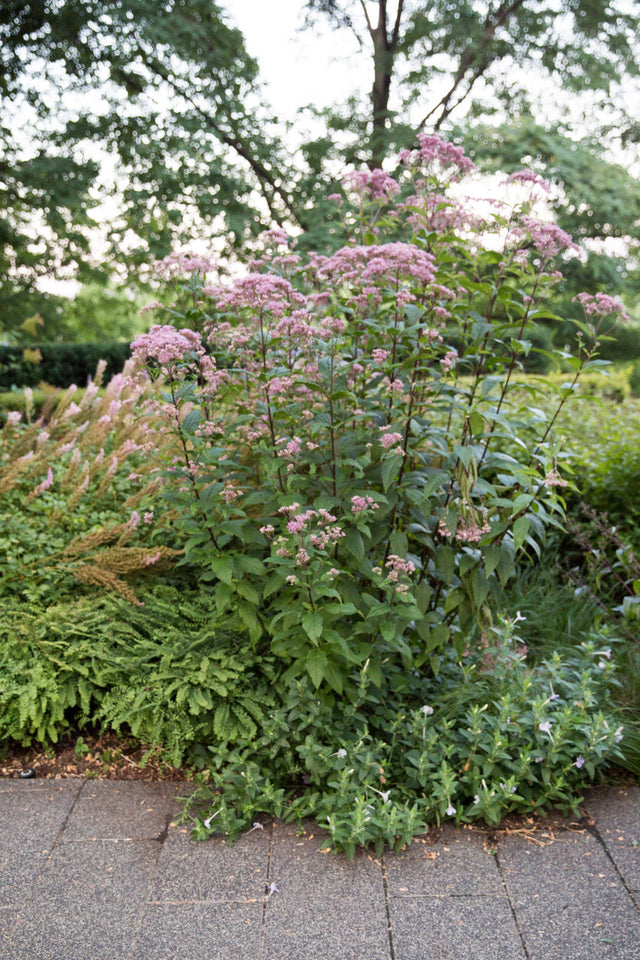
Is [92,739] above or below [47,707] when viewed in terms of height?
below

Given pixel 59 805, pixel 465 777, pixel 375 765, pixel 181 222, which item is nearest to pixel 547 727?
pixel 465 777

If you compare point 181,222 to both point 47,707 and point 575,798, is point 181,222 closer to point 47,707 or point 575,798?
point 47,707

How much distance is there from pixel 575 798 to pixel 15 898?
6.16 feet

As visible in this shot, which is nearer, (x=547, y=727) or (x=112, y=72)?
(x=547, y=727)

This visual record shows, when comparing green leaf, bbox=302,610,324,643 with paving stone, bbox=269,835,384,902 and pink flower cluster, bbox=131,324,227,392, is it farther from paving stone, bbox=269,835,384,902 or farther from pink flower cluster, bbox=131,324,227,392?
pink flower cluster, bbox=131,324,227,392

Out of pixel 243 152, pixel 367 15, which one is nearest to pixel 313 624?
pixel 243 152

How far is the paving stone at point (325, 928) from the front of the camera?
6.27 ft

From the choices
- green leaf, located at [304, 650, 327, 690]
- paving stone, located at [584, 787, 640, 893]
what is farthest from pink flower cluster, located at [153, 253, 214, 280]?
paving stone, located at [584, 787, 640, 893]

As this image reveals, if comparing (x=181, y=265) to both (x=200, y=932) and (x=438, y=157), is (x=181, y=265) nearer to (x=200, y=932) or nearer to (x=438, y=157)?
(x=438, y=157)

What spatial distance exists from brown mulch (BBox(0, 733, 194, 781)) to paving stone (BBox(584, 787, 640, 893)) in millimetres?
1479

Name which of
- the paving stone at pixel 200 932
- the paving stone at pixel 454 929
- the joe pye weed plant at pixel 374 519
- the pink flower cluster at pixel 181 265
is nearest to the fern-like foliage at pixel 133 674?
the joe pye weed plant at pixel 374 519

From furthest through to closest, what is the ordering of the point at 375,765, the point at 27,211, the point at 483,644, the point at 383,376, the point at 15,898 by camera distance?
the point at 27,211, the point at 483,644, the point at 383,376, the point at 375,765, the point at 15,898

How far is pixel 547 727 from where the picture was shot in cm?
243

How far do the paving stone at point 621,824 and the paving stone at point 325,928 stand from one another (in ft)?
2.59
